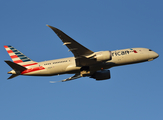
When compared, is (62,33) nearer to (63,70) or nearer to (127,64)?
(63,70)

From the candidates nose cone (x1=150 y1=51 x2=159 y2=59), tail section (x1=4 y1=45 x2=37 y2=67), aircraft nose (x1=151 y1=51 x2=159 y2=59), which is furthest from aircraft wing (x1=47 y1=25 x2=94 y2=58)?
aircraft nose (x1=151 y1=51 x2=159 y2=59)

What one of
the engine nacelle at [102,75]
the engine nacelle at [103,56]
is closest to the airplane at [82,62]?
the engine nacelle at [103,56]

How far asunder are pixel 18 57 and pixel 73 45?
12646mm

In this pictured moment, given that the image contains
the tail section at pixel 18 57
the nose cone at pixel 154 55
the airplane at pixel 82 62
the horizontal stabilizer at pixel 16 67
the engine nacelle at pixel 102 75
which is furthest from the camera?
the engine nacelle at pixel 102 75

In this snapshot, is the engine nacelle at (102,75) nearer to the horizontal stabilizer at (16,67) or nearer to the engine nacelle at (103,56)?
the engine nacelle at (103,56)

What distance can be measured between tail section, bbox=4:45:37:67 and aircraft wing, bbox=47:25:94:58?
28.9ft

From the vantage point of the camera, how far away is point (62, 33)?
1270 inches

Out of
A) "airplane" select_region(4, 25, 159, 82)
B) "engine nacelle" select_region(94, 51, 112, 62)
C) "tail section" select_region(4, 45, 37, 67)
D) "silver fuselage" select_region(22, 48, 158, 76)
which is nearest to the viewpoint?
"engine nacelle" select_region(94, 51, 112, 62)

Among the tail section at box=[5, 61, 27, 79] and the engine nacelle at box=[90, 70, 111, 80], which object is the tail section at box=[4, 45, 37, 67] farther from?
the engine nacelle at box=[90, 70, 111, 80]

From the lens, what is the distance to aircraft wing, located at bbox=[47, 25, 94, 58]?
32.4 metres

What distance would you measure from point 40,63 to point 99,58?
10.9 m

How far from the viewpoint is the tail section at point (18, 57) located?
134 feet

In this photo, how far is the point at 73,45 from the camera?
34.9 m

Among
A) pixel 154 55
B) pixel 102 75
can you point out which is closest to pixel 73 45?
pixel 102 75
